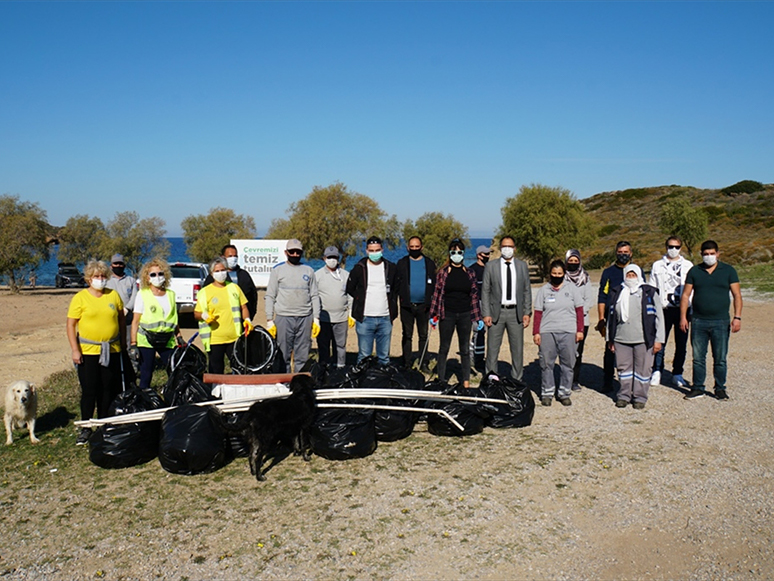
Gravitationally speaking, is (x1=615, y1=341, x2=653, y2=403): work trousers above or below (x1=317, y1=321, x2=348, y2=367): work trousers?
below

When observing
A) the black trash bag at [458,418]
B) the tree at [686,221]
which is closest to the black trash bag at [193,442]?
the black trash bag at [458,418]

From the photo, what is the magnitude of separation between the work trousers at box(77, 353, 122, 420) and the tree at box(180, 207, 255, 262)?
105 feet

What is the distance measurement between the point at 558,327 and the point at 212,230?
111ft

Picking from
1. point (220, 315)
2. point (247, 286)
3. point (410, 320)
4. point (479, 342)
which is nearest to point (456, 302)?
point (410, 320)

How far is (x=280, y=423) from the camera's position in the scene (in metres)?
5.12

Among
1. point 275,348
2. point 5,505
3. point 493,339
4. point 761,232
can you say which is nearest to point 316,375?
point 275,348

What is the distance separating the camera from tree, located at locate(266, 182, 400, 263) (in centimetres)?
3359

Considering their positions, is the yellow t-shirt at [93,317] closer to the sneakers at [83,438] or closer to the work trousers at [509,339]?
the sneakers at [83,438]

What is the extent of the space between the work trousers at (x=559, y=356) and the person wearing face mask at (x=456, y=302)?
0.88m

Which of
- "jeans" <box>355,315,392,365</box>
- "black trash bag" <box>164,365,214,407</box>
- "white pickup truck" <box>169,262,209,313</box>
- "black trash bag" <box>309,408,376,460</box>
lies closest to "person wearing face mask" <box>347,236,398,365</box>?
"jeans" <box>355,315,392,365</box>

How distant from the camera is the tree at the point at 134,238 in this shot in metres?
30.8

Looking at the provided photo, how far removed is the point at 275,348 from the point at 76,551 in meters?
3.18

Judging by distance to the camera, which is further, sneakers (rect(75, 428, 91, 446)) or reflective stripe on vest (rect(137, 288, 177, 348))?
reflective stripe on vest (rect(137, 288, 177, 348))

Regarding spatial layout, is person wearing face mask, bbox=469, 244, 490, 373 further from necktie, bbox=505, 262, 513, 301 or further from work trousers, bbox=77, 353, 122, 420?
work trousers, bbox=77, 353, 122, 420
